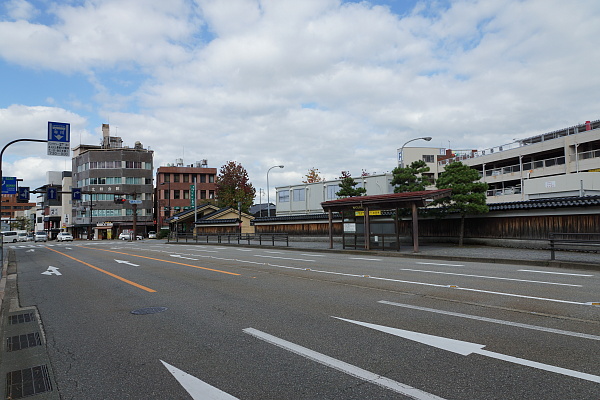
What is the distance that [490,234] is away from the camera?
22500 mm

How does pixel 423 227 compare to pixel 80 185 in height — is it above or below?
below

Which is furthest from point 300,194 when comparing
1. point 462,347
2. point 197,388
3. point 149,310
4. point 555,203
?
point 197,388

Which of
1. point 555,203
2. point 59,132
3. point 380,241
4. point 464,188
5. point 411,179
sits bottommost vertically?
point 380,241

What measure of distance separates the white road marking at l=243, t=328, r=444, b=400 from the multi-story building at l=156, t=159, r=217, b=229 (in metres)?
76.1

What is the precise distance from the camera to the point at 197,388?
160 inches

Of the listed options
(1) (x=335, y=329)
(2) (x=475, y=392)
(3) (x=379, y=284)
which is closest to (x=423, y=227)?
(3) (x=379, y=284)

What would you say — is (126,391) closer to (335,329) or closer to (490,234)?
(335,329)

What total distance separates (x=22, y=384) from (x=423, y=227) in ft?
81.6

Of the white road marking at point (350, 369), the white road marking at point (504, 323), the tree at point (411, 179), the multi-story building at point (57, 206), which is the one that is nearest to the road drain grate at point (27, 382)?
the white road marking at point (350, 369)

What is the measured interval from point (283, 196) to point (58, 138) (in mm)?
32981

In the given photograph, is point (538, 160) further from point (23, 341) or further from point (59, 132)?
point (23, 341)

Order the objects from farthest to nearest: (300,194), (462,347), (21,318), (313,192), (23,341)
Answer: (300,194), (313,192), (21,318), (23,341), (462,347)

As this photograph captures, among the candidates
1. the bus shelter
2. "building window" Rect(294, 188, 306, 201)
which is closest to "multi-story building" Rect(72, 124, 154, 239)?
"building window" Rect(294, 188, 306, 201)

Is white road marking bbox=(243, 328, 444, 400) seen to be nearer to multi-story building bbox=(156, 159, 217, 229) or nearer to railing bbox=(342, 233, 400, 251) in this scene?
railing bbox=(342, 233, 400, 251)
